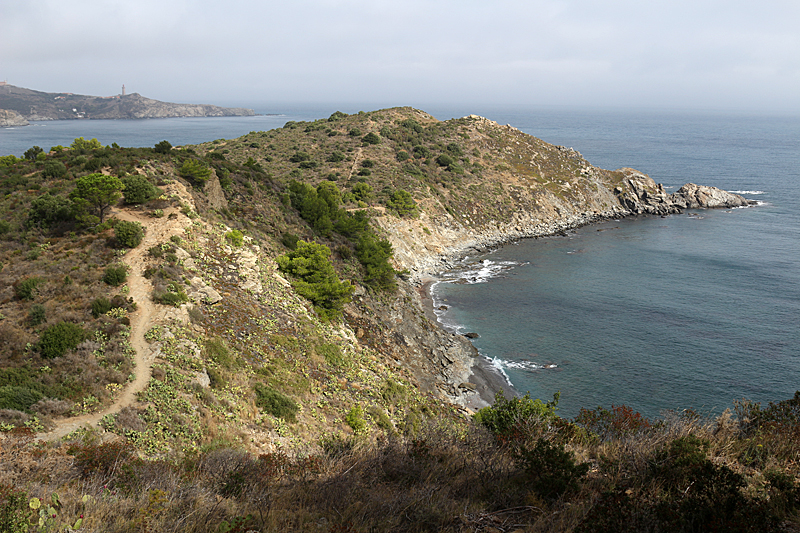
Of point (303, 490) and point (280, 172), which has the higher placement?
point (280, 172)

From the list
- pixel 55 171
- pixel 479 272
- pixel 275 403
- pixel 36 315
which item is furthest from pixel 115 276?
pixel 479 272

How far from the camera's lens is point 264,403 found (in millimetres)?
22484

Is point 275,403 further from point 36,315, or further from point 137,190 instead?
point 137,190

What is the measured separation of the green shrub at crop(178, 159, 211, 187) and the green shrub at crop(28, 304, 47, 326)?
67.4ft

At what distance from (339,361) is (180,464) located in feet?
55.6

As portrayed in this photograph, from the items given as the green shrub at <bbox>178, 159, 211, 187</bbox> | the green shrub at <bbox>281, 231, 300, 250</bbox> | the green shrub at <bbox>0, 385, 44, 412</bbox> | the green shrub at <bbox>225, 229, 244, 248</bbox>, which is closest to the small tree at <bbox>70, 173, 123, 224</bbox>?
the green shrub at <bbox>225, 229, 244, 248</bbox>

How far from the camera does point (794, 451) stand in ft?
43.8

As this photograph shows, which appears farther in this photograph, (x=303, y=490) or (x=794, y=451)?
(x=794, y=451)

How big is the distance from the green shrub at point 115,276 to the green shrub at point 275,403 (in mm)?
10291

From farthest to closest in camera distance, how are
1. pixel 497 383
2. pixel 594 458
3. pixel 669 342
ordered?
pixel 669 342, pixel 497 383, pixel 594 458

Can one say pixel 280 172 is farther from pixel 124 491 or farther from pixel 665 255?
pixel 124 491

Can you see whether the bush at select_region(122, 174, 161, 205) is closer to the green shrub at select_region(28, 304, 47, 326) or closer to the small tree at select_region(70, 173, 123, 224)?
the small tree at select_region(70, 173, 123, 224)

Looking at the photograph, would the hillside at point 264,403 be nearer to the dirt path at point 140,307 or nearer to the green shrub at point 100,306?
the dirt path at point 140,307

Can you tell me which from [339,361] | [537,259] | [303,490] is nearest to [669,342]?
[537,259]
